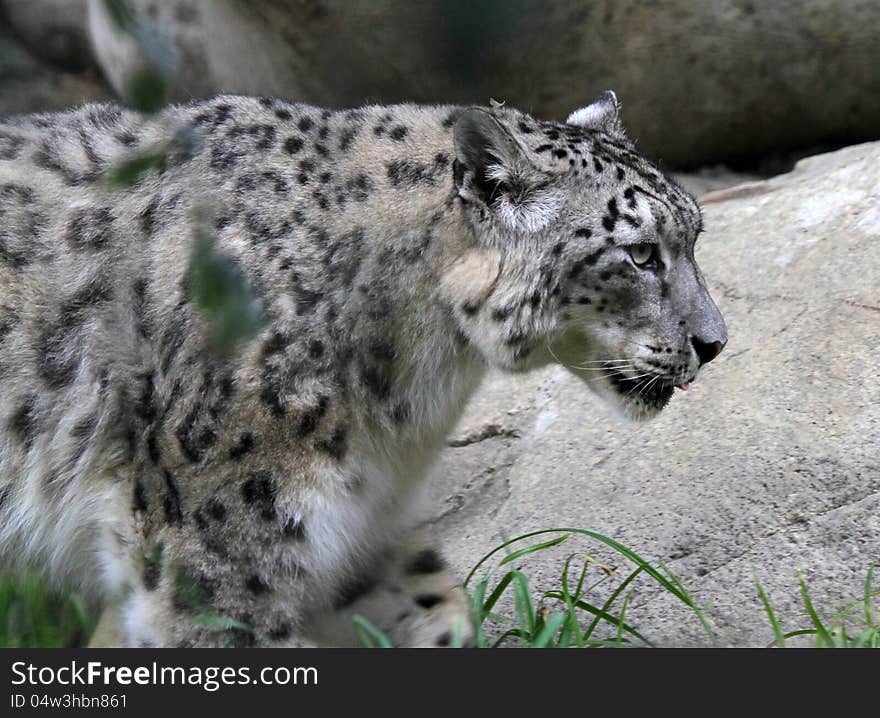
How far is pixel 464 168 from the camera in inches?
173

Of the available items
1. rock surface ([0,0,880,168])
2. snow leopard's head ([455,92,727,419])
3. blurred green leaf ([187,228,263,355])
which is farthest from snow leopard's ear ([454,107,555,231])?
rock surface ([0,0,880,168])

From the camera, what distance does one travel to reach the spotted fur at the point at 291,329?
420 centimetres

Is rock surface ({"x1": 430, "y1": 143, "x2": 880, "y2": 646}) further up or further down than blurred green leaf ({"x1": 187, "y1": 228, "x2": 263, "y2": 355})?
further down

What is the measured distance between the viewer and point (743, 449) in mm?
5430

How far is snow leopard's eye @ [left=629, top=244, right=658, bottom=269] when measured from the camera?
443 cm

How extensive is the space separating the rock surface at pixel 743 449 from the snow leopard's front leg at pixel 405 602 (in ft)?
1.63

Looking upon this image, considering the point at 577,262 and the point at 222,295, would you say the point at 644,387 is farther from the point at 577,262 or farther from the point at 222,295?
the point at 222,295

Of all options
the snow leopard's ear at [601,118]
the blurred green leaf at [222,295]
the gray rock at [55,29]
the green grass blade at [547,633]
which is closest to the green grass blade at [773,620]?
the green grass blade at [547,633]

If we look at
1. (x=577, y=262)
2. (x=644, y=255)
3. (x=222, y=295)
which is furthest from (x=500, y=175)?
(x=222, y=295)

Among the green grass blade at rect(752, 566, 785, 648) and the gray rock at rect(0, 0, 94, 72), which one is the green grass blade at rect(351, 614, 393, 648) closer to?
the green grass blade at rect(752, 566, 785, 648)

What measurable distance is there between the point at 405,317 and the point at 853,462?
1.89 metres

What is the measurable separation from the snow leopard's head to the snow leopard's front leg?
0.94m

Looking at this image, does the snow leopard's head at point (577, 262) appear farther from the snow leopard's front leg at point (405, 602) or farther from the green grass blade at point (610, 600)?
the snow leopard's front leg at point (405, 602)

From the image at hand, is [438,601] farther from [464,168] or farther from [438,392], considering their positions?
[464,168]
